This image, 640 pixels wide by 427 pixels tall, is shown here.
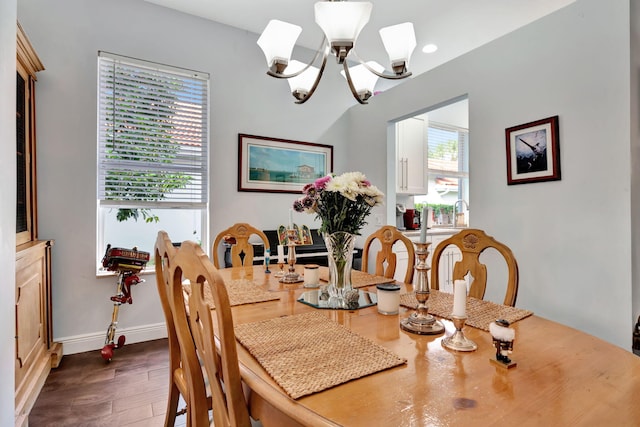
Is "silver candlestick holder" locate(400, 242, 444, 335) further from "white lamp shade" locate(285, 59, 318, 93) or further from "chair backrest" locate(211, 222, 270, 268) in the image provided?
"chair backrest" locate(211, 222, 270, 268)

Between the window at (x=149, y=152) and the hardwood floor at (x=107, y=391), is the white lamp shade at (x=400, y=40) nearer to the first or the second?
the window at (x=149, y=152)

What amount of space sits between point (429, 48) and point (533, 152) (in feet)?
6.00

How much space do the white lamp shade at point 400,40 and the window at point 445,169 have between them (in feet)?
10.2

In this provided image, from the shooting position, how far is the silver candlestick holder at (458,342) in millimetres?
911

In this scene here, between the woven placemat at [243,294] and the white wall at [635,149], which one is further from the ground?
the white wall at [635,149]

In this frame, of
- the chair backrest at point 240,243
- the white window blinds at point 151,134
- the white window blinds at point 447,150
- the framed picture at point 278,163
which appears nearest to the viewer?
the chair backrest at point 240,243

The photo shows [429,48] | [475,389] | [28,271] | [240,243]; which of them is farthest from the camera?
[429,48]

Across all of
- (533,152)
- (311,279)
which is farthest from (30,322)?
(533,152)

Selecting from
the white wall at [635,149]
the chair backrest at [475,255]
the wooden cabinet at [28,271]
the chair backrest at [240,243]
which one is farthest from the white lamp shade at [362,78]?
the wooden cabinet at [28,271]

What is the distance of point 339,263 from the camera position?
1.39 meters

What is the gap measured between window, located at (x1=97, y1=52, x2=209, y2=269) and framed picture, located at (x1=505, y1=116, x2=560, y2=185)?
2.61 meters

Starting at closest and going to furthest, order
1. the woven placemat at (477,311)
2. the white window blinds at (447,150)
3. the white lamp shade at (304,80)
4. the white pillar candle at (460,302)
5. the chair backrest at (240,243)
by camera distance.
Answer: the white pillar candle at (460,302)
the woven placemat at (477,311)
the white lamp shade at (304,80)
the chair backrest at (240,243)
the white window blinds at (447,150)

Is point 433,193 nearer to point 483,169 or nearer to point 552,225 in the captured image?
point 483,169

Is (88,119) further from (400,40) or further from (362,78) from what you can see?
(400,40)
